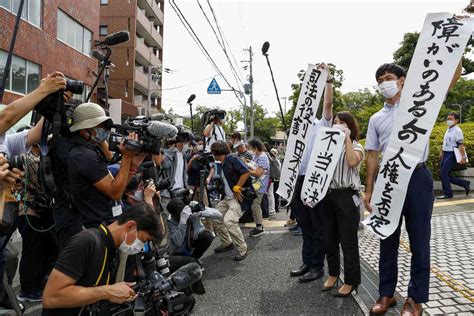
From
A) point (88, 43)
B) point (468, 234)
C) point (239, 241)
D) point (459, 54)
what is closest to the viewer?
point (459, 54)

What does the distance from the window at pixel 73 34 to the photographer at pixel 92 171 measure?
15.6 meters

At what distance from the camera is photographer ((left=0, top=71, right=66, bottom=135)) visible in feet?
7.57

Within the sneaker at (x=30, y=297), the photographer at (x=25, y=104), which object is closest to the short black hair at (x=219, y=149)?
the sneaker at (x=30, y=297)

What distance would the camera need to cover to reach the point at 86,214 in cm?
278

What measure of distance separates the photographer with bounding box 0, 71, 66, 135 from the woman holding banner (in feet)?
8.19

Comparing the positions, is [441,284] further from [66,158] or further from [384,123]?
[66,158]

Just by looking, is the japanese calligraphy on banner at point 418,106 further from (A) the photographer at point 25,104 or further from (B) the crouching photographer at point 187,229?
(A) the photographer at point 25,104

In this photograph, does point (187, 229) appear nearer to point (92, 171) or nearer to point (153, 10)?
point (92, 171)

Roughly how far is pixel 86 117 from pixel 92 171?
44cm

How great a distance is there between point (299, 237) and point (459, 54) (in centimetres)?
407

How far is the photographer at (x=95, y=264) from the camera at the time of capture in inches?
81.8

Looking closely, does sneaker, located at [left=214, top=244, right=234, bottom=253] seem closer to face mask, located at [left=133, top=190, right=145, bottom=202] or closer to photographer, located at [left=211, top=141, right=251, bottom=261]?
photographer, located at [left=211, top=141, right=251, bottom=261]

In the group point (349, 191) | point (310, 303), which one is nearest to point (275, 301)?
point (310, 303)

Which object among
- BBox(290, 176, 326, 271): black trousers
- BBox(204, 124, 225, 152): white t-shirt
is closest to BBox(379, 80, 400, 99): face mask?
BBox(290, 176, 326, 271): black trousers
